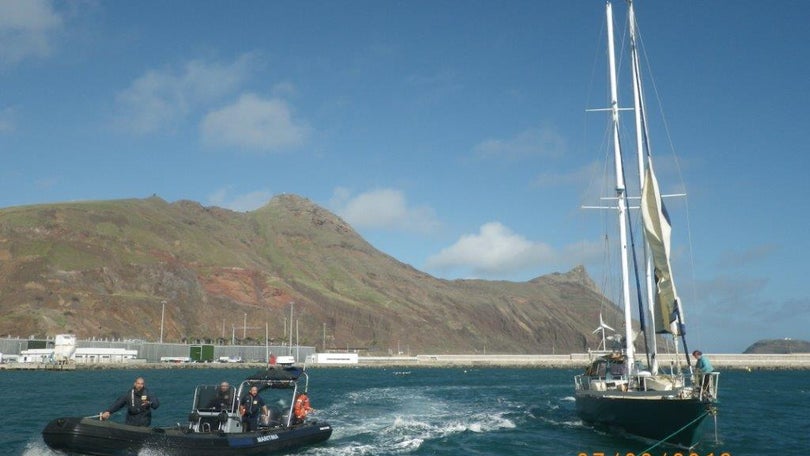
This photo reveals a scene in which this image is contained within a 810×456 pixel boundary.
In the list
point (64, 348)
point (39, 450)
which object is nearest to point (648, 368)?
point (39, 450)

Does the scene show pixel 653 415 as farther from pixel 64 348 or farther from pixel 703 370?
pixel 64 348

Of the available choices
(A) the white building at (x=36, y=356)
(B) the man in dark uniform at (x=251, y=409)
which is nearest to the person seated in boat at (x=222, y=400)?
(B) the man in dark uniform at (x=251, y=409)

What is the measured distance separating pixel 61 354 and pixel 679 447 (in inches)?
5118

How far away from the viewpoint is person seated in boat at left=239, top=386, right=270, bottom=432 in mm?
30266

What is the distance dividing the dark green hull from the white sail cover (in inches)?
128

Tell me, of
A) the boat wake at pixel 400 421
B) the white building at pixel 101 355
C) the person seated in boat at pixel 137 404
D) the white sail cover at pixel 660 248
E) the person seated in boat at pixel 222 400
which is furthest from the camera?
the white building at pixel 101 355

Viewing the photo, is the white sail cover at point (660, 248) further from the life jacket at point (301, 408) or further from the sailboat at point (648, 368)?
the life jacket at point (301, 408)

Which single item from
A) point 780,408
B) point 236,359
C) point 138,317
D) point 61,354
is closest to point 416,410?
point 780,408

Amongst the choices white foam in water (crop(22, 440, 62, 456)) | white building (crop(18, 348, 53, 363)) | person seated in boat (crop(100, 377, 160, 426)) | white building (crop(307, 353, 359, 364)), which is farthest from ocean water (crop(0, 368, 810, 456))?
white building (crop(307, 353, 359, 364))

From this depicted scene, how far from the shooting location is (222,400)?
2962cm

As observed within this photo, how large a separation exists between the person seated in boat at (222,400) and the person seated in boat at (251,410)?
0.69 m

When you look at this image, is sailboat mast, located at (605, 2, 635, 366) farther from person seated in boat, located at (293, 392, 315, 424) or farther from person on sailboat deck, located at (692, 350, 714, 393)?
person seated in boat, located at (293, 392, 315, 424)

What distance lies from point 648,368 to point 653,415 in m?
6.55

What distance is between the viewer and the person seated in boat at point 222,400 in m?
29.5
